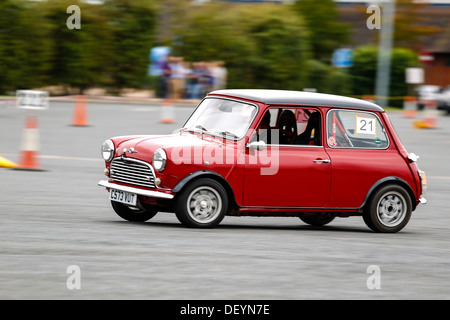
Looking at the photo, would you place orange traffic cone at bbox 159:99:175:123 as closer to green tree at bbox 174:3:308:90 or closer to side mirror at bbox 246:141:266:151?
green tree at bbox 174:3:308:90

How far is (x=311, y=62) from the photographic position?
4194cm

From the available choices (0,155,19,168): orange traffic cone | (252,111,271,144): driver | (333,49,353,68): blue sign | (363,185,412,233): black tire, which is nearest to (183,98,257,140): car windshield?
(252,111,271,144): driver

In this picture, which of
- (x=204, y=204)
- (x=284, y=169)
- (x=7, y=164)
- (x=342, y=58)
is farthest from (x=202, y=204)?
(x=342, y=58)

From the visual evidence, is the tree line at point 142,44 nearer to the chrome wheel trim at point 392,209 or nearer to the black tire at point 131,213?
the black tire at point 131,213

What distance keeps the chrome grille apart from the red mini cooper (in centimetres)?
1

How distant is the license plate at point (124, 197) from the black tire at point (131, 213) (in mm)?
419

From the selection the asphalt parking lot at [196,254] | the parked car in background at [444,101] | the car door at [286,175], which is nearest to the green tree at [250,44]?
the parked car in background at [444,101]

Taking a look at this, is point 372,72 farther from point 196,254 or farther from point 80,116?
point 196,254

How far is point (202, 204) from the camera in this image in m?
9.38

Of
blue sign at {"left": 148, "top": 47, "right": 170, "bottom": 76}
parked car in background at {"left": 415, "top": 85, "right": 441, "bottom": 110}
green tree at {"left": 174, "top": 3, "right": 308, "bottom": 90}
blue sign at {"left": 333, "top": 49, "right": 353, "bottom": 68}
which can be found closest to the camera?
blue sign at {"left": 148, "top": 47, "right": 170, "bottom": 76}

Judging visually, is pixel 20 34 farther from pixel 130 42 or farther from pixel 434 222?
pixel 434 222

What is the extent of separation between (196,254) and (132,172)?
1.93m

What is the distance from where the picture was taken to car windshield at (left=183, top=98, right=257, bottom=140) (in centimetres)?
982
